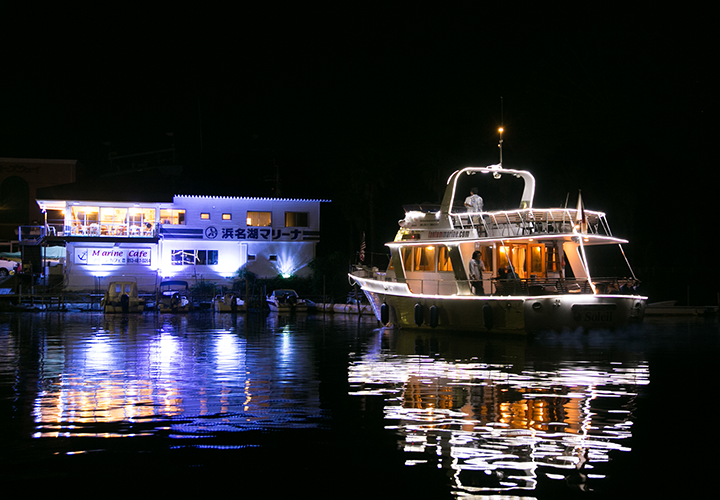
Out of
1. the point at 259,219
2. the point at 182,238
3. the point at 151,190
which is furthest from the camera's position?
the point at 259,219

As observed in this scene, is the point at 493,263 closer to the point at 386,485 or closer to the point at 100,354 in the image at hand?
the point at 100,354

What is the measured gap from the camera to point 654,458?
8141mm

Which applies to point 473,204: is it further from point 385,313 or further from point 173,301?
point 173,301

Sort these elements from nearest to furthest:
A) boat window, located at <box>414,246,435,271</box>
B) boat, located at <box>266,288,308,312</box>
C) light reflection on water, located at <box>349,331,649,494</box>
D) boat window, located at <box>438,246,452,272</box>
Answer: light reflection on water, located at <box>349,331,649,494</box>, boat window, located at <box>438,246,452,272</box>, boat window, located at <box>414,246,435,271</box>, boat, located at <box>266,288,308,312</box>

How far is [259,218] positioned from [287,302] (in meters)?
11.8

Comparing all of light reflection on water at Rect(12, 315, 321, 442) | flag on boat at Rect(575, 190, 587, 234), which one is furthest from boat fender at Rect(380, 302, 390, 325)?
flag on boat at Rect(575, 190, 587, 234)

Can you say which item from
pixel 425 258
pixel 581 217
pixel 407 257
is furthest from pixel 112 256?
pixel 581 217

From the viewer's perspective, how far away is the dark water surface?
727 centimetres

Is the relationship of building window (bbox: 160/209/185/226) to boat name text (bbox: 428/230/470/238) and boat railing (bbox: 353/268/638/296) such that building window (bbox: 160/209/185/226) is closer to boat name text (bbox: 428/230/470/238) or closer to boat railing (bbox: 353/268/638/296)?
boat name text (bbox: 428/230/470/238)

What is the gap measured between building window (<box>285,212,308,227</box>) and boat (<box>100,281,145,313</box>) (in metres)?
13.6

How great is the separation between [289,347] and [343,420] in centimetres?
1153

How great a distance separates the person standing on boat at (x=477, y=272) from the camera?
24875mm

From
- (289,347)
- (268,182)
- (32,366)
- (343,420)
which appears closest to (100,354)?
(32,366)

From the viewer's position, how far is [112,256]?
51.2m
